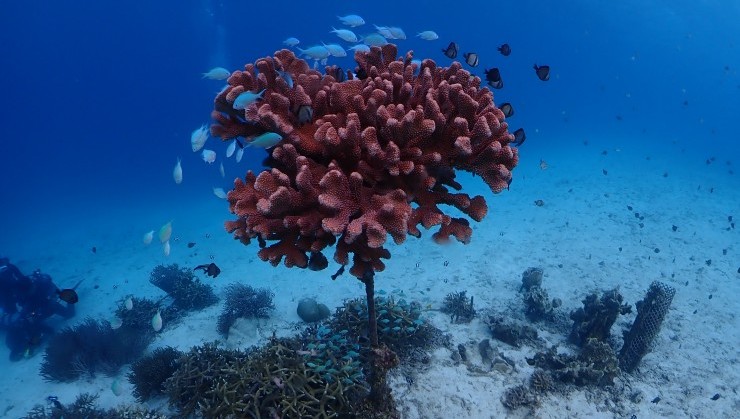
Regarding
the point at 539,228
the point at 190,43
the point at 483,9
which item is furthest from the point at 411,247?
the point at 483,9

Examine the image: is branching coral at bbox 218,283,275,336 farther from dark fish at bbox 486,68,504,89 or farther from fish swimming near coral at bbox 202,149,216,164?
dark fish at bbox 486,68,504,89

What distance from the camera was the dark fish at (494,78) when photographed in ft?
22.3

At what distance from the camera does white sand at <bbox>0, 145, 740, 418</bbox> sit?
639 cm

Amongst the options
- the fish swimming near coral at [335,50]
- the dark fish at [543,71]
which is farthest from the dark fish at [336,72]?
the dark fish at [543,71]

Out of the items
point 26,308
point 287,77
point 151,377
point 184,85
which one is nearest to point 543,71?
point 287,77

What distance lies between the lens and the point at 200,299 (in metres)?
11.6

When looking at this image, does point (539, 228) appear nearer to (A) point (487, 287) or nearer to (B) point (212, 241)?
(A) point (487, 287)

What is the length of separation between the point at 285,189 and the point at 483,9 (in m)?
105

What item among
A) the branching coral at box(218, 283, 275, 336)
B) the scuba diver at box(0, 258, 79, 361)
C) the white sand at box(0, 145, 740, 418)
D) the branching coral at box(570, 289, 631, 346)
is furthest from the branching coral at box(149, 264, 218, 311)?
the branching coral at box(570, 289, 631, 346)

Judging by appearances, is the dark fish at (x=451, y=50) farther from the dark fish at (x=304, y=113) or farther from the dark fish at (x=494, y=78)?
the dark fish at (x=304, y=113)

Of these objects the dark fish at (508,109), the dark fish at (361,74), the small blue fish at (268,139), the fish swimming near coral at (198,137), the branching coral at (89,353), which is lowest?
the branching coral at (89,353)

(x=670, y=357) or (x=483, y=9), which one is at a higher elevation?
(x=483, y=9)

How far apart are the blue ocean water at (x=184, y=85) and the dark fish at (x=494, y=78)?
68.4 ft

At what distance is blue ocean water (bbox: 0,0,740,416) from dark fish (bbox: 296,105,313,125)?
25117mm
